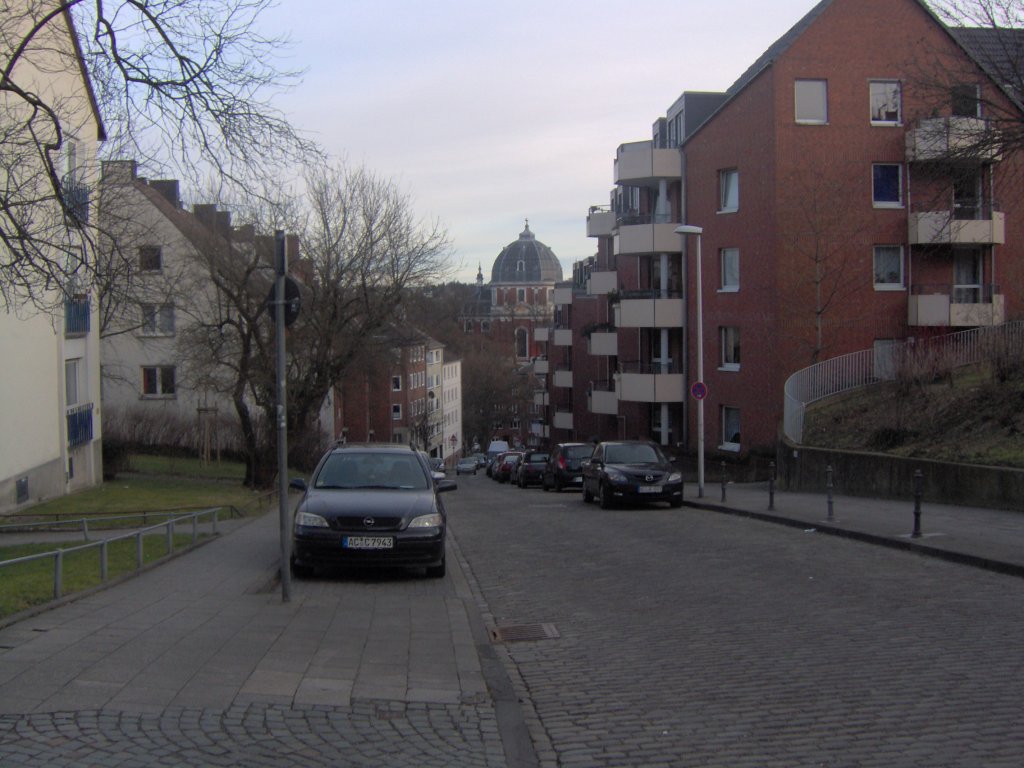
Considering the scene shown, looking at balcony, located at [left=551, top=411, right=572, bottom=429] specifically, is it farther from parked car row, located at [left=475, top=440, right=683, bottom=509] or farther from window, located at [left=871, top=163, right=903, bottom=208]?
parked car row, located at [left=475, top=440, right=683, bottom=509]

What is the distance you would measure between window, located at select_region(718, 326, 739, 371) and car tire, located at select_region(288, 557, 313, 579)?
25.1m

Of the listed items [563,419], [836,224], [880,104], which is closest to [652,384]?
[836,224]

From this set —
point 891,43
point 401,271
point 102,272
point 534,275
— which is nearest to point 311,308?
point 401,271

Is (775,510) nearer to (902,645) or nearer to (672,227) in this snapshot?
(902,645)

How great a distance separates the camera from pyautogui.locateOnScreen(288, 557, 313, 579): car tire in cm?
1179

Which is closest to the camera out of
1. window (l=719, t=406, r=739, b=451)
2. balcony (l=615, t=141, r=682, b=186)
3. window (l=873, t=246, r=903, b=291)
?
window (l=873, t=246, r=903, b=291)

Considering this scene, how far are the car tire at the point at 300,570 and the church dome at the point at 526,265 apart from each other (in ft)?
484

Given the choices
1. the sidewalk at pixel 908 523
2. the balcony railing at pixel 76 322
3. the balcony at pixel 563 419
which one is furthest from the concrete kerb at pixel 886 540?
the balcony at pixel 563 419

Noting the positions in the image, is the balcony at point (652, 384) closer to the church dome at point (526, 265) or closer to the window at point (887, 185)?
the window at point (887, 185)

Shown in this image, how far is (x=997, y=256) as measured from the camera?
3369cm

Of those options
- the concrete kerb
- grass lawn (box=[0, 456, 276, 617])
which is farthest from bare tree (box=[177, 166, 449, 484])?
the concrete kerb

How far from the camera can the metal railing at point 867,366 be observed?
24656mm

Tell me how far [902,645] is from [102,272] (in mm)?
8912

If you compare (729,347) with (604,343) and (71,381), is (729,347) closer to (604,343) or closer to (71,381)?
(604,343)
